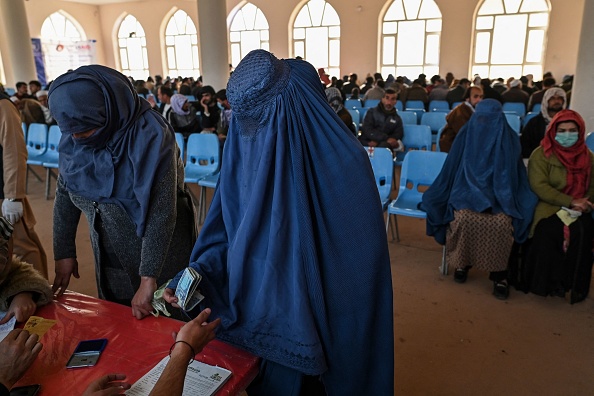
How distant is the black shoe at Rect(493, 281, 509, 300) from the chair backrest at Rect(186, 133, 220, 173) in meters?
3.03

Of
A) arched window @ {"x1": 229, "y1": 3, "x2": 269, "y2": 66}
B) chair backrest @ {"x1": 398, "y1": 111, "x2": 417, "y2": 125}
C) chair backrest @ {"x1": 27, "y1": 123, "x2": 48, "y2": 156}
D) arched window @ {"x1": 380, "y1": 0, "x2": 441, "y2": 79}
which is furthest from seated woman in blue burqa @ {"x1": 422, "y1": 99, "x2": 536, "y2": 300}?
arched window @ {"x1": 229, "y1": 3, "x2": 269, "y2": 66}

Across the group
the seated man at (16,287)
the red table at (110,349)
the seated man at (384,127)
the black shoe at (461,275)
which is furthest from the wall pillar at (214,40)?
the red table at (110,349)

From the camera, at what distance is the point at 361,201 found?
116 cm

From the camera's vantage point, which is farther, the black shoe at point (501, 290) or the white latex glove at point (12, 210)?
the black shoe at point (501, 290)

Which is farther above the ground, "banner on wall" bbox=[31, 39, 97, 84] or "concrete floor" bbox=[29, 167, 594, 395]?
"banner on wall" bbox=[31, 39, 97, 84]

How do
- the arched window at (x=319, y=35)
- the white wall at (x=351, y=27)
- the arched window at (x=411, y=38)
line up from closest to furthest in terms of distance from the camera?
the white wall at (x=351, y=27) < the arched window at (x=411, y=38) < the arched window at (x=319, y=35)

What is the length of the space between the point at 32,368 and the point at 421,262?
10.0 feet

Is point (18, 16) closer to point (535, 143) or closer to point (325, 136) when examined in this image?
point (535, 143)

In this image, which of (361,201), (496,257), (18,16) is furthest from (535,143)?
(18,16)

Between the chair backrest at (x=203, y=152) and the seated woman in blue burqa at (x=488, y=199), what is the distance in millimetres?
2637

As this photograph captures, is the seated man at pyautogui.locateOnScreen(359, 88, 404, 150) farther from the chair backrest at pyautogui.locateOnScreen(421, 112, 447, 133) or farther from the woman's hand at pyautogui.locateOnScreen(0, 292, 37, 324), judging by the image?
the woman's hand at pyautogui.locateOnScreen(0, 292, 37, 324)

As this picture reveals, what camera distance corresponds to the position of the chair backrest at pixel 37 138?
20.6 feet

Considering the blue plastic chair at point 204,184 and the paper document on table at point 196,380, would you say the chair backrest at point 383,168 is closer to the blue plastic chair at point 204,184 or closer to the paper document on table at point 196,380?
the blue plastic chair at point 204,184

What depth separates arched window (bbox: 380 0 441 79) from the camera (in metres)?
14.4
